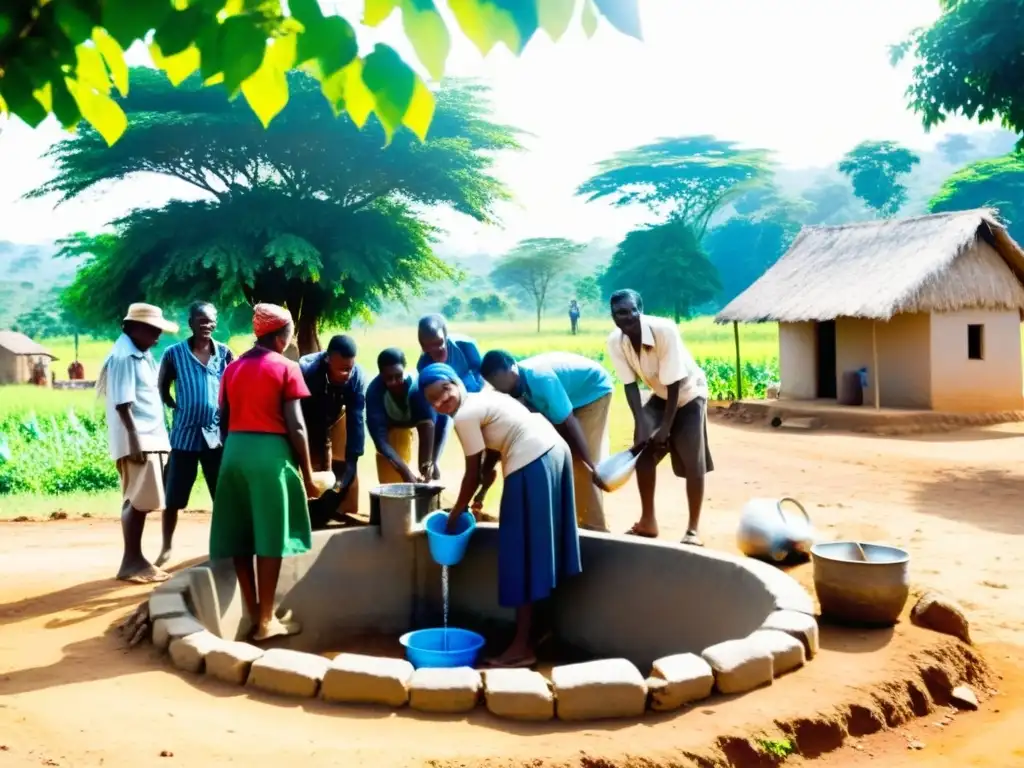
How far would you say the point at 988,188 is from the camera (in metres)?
43.4

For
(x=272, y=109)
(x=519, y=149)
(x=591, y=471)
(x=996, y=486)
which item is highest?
(x=519, y=149)

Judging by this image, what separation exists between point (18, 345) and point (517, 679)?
98.4ft

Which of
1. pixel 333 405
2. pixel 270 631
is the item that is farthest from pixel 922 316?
pixel 270 631

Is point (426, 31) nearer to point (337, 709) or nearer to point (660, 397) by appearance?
point (337, 709)

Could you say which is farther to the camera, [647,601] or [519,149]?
[519,149]

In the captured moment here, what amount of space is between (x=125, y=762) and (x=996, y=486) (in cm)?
848

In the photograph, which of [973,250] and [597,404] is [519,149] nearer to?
[973,250]

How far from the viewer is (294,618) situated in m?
5.28

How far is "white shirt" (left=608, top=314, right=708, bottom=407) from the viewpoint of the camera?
5531 mm

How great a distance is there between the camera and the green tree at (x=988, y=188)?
141 ft

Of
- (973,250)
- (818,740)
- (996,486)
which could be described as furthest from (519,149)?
(818,740)

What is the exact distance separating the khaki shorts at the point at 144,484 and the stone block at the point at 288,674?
6.12 ft

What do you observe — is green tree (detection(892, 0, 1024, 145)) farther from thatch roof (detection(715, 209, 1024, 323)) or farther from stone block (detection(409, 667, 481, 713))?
stone block (detection(409, 667, 481, 713))

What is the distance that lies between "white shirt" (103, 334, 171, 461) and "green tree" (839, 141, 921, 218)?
48.1 metres
